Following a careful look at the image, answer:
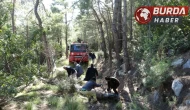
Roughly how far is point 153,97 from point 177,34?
4316 millimetres

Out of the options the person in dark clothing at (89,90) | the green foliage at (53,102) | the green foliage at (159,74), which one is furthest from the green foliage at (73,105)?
the green foliage at (159,74)

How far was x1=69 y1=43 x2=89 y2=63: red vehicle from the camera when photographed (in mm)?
22359

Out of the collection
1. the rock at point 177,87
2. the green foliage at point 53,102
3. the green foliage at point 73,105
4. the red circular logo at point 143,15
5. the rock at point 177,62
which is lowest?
the green foliage at point 53,102

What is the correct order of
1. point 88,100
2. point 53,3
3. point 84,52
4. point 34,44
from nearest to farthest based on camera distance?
point 34,44 < point 88,100 < point 84,52 < point 53,3

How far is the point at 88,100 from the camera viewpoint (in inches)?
385

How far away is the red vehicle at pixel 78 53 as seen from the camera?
2236 centimetres

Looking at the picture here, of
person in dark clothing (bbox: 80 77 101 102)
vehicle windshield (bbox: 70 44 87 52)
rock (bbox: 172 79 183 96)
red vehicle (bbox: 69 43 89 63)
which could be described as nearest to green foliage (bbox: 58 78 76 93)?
person in dark clothing (bbox: 80 77 101 102)

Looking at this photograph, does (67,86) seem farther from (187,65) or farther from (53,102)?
(187,65)

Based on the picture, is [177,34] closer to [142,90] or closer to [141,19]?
[141,19]

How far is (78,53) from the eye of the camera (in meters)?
22.7

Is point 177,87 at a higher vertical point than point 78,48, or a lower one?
higher

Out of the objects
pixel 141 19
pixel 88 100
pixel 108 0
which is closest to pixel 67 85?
pixel 88 100

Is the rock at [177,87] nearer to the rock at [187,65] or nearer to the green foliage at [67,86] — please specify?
the rock at [187,65]

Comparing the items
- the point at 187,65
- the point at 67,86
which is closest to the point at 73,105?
the point at 67,86
